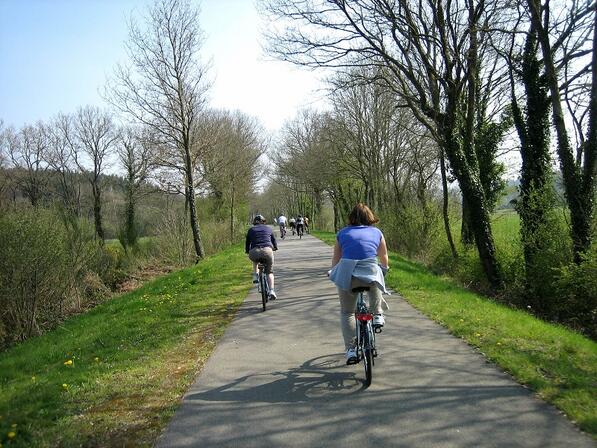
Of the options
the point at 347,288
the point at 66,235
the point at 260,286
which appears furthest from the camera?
the point at 66,235

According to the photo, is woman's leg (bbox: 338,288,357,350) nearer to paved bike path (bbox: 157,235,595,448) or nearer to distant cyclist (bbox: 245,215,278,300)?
paved bike path (bbox: 157,235,595,448)

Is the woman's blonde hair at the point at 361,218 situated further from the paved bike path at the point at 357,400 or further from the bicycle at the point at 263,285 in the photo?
the bicycle at the point at 263,285

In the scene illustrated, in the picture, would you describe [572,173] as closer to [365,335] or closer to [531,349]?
[531,349]

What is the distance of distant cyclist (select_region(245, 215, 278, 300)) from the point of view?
9.71 meters

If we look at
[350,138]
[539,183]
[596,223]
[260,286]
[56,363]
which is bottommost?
[56,363]

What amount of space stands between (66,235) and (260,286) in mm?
7907

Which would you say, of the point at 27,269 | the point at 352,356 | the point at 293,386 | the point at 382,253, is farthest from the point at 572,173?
the point at 27,269

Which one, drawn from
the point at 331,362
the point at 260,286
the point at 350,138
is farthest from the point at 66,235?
the point at 350,138

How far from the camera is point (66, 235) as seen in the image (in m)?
14.4

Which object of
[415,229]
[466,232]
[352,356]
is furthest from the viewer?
[415,229]

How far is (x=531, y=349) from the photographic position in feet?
19.9

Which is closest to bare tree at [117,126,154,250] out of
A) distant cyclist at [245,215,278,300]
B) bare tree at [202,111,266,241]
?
bare tree at [202,111,266,241]

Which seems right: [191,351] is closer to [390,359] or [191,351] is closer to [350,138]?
[390,359]

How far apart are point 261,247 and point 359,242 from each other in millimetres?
4653
